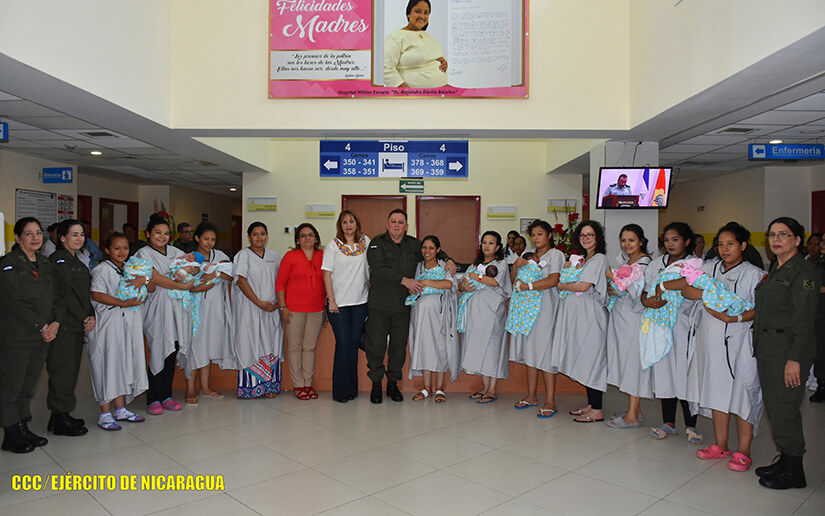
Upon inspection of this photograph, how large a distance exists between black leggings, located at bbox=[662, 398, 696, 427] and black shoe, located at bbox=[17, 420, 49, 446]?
4.66 metres

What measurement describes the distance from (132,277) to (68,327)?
0.56 meters

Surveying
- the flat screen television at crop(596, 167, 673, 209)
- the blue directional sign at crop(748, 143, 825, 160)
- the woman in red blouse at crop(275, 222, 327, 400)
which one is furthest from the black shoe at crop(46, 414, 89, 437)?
the blue directional sign at crop(748, 143, 825, 160)

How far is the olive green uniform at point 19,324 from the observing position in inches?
140

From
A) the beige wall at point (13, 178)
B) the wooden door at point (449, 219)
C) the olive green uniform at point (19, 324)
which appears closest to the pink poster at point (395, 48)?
the olive green uniform at point (19, 324)

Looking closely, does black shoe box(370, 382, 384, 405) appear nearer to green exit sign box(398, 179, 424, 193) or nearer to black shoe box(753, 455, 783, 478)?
black shoe box(753, 455, 783, 478)

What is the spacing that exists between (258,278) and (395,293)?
130 cm

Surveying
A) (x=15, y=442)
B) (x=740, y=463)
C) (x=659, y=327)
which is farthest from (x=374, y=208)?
(x=740, y=463)

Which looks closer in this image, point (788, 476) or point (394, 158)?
point (788, 476)

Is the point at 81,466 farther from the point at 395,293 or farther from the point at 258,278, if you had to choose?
the point at 395,293

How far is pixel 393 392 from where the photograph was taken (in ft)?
16.8

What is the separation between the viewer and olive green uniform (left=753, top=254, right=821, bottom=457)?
3.12 meters

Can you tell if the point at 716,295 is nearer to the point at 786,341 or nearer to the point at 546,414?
the point at 786,341

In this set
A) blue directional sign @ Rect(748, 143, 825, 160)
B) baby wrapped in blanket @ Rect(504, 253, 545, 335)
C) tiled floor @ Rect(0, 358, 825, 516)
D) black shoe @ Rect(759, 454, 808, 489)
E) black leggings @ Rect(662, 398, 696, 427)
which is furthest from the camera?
blue directional sign @ Rect(748, 143, 825, 160)

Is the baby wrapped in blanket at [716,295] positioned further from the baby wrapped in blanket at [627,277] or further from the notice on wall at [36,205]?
the notice on wall at [36,205]
